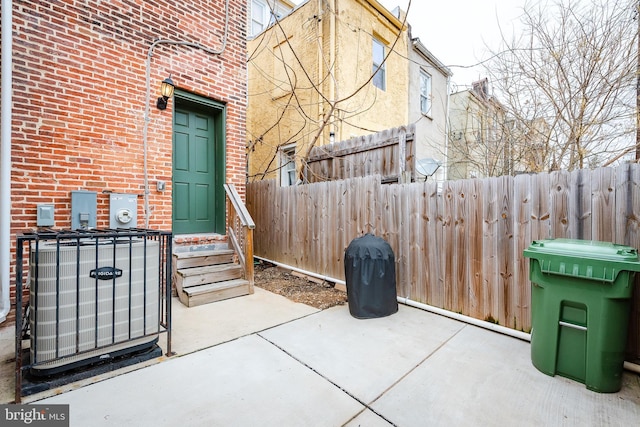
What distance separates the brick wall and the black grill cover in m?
2.97

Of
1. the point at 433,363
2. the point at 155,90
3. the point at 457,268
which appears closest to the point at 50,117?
the point at 155,90

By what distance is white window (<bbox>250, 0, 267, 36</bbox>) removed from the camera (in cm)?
922

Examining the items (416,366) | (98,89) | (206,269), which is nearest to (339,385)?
(416,366)

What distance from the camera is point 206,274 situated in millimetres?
4449

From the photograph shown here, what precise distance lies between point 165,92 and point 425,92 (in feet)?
30.1

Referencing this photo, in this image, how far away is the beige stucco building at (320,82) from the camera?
738cm

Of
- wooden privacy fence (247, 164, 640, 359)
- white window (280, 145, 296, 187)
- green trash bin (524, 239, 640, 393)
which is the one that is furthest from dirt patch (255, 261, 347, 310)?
white window (280, 145, 296, 187)

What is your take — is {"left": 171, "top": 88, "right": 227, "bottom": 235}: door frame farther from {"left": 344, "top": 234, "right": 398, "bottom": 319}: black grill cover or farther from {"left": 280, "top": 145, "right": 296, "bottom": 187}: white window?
{"left": 280, "top": 145, "right": 296, "bottom": 187}: white window

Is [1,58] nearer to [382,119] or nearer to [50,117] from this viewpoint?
[50,117]

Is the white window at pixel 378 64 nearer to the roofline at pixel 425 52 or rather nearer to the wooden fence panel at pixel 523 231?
the roofline at pixel 425 52

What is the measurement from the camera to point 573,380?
2.33 metres

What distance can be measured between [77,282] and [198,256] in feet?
7.73

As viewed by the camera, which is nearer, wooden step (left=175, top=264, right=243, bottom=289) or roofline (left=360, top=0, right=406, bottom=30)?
wooden step (left=175, top=264, right=243, bottom=289)

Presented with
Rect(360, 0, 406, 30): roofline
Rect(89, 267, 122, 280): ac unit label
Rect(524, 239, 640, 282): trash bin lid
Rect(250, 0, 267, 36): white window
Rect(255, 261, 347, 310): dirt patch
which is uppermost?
Rect(250, 0, 267, 36): white window
